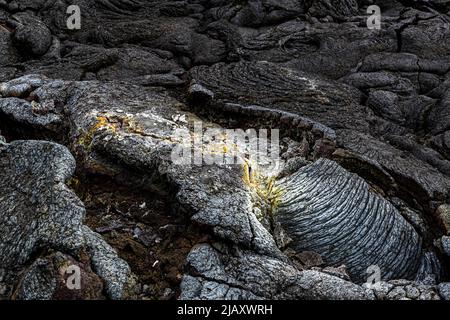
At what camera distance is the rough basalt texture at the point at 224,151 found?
228 inches

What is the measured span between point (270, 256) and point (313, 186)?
6.06 ft

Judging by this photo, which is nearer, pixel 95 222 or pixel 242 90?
pixel 95 222

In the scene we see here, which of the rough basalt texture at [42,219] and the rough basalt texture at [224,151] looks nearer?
the rough basalt texture at [42,219]

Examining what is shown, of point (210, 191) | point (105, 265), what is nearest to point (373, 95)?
point (210, 191)

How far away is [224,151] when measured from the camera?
7797mm

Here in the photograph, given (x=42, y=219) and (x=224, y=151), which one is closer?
(x=42, y=219)

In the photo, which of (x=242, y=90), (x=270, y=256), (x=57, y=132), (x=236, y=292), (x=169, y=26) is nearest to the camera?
(x=236, y=292)

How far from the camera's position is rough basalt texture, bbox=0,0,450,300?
580 centimetres

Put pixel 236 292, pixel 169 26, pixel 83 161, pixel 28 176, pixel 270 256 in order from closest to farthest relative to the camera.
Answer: pixel 236 292
pixel 270 256
pixel 28 176
pixel 83 161
pixel 169 26

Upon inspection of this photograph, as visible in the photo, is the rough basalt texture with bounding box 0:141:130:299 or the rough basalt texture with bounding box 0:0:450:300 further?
the rough basalt texture with bounding box 0:0:450:300

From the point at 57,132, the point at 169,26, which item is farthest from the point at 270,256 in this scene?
the point at 169,26

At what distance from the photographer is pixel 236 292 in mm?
5578
